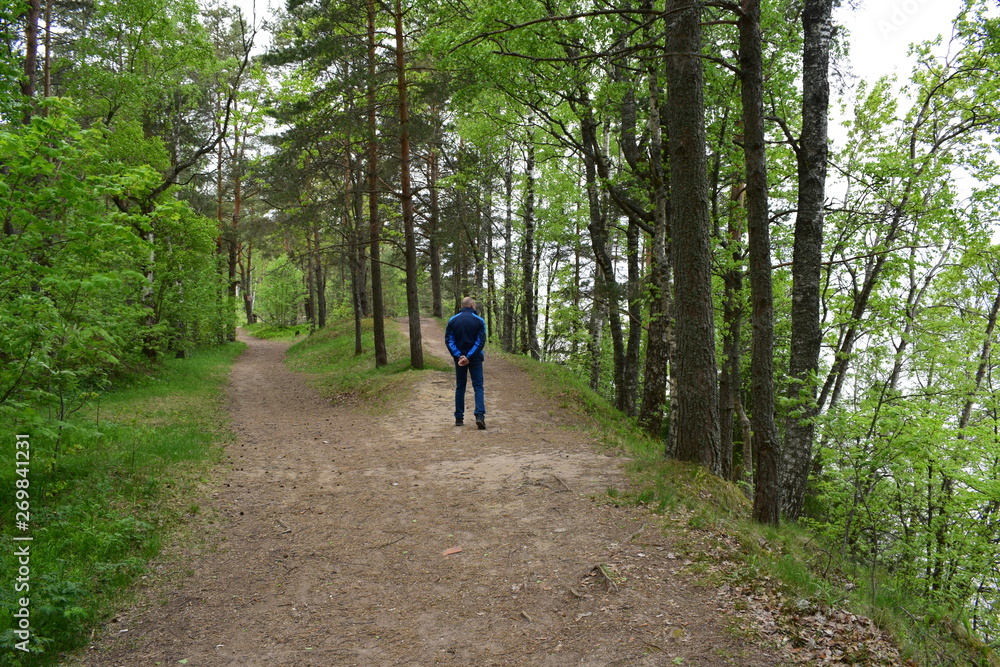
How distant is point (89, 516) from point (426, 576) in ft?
11.0

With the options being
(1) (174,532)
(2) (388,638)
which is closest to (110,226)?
(1) (174,532)

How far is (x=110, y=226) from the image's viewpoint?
494 cm

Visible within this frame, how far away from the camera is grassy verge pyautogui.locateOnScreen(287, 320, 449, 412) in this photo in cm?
1341

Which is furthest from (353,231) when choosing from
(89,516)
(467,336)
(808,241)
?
(808,241)

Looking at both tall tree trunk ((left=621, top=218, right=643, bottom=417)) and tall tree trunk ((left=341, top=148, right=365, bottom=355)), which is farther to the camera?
tall tree trunk ((left=341, top=148, right=365, bottom=355))

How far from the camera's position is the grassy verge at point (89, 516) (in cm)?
350

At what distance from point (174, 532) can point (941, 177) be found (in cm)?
1741

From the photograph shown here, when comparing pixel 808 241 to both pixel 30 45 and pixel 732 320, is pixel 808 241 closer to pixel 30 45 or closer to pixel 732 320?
pixel 732 320

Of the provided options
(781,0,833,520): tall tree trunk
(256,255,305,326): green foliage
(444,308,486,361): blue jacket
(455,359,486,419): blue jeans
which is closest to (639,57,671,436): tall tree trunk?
(781,0,833,520): tall tree trunk

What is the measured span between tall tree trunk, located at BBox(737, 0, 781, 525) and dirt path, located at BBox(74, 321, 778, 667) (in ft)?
5.21

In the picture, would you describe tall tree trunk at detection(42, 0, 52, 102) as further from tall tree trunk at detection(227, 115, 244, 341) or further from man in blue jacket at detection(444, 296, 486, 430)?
tall tree trunk at detection(227, 115, 244, 341)

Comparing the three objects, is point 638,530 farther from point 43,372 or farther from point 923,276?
point 923,276

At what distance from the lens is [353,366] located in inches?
732

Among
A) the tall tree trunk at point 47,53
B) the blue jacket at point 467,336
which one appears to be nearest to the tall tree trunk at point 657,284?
the blue jacket at point 467,336
